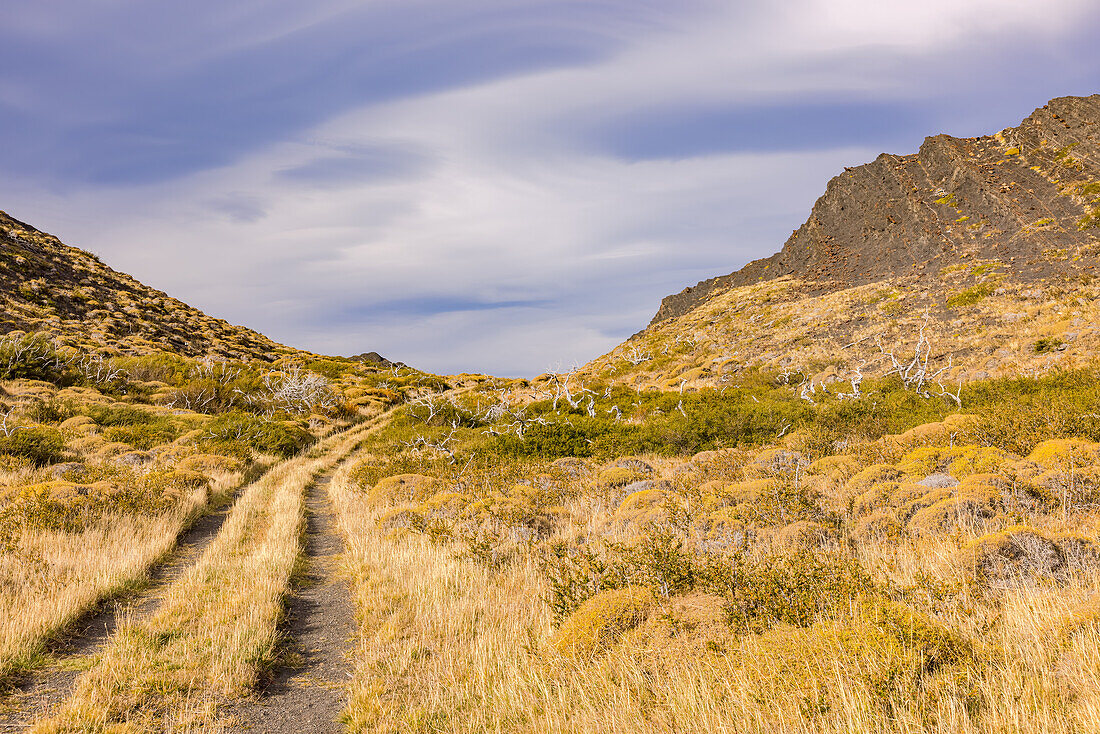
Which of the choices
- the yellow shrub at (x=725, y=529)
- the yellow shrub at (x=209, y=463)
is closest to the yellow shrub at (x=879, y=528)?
the yellow shrub at (x=725, y=529)

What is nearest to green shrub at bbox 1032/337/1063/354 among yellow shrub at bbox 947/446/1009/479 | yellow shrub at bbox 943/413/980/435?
yellow shrub at bbox 943/413/980/435

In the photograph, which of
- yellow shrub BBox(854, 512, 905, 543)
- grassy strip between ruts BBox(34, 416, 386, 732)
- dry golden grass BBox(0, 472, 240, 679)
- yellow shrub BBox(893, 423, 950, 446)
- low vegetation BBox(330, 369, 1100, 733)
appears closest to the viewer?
low vegetation BBox(330, 369, 1100, 733)

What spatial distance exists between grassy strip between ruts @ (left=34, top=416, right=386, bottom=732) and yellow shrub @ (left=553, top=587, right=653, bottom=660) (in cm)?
302

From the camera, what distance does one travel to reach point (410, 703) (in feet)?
15.5

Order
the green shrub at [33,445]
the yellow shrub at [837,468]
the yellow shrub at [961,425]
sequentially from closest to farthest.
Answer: the yellow shrub at [837,468] < the yellow shrub at [961,425] < the green shrub at [33,445]

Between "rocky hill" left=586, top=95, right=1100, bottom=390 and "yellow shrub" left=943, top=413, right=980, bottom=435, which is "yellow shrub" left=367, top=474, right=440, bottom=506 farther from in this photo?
"rocky hill" left=586, top=95, right=1100, bottom=390

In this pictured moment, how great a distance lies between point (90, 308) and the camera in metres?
46.7

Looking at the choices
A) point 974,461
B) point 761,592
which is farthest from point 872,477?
point 761,592

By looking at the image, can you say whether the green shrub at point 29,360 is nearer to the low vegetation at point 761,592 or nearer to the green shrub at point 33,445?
the green shrub at point 33,445

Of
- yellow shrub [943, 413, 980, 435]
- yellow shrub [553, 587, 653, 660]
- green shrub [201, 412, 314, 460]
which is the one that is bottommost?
yellow shrub [553, 587, 653, 660]

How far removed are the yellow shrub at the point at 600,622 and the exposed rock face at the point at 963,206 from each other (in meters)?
35.0

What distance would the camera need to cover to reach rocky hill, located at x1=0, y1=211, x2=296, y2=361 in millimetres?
39500

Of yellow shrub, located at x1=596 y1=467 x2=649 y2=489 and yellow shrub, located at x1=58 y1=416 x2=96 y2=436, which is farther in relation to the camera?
Result: yellow shrub, located at x1=58 y1=416 x2=96 y2=436

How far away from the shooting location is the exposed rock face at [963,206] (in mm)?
33719
